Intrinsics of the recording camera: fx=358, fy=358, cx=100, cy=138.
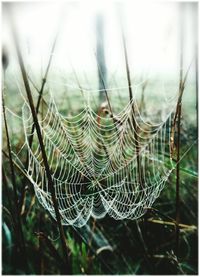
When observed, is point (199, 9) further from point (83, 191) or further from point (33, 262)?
point (33, 262)

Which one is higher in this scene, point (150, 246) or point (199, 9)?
point (199, 9)

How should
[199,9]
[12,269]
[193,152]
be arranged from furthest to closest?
[193,152] → [12,269] → [199,9]

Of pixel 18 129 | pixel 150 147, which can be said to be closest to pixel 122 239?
pixel 150 147

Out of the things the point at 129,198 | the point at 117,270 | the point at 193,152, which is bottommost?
the point at 117,270

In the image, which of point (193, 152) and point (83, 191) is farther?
point (193, 152)

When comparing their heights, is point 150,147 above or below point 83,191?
above

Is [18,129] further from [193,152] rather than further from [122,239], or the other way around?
[193,152]

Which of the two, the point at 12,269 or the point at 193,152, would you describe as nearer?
the point at 12,269

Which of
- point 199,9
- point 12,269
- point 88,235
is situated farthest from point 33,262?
point 199,9

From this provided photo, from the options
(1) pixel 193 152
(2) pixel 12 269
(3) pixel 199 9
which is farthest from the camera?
(1) pixel 193 152
